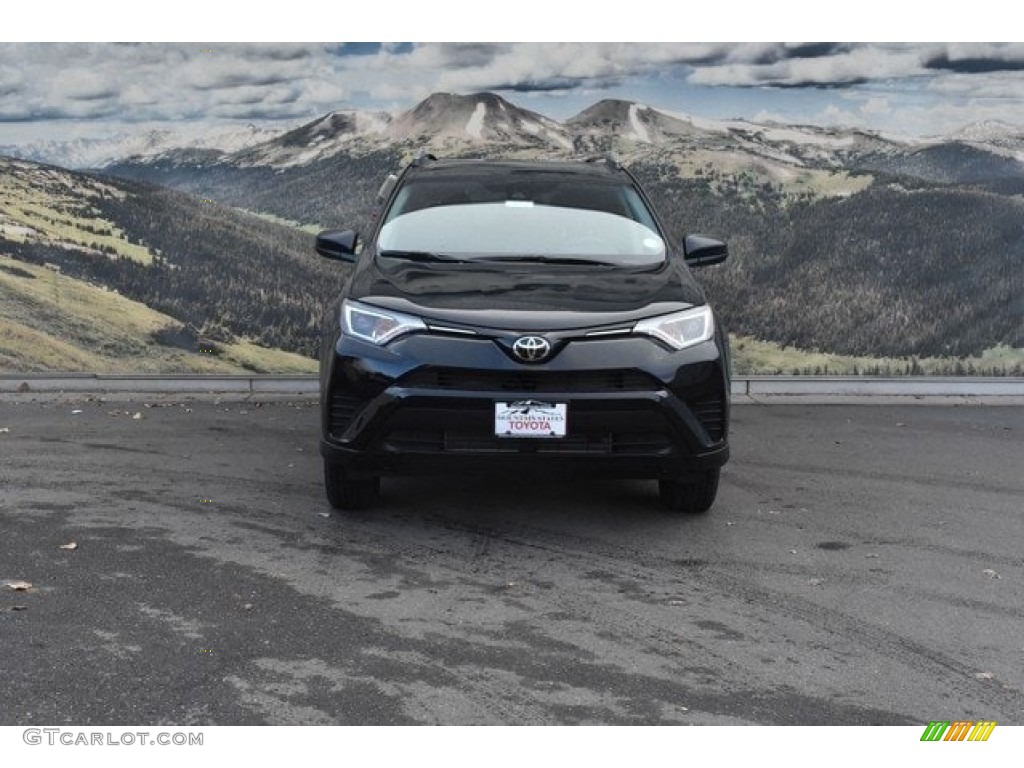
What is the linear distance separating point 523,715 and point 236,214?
7.34 meters

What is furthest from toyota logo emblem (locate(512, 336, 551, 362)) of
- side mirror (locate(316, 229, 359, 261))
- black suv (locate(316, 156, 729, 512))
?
side mirror (locate(316, 229, 359, 261))

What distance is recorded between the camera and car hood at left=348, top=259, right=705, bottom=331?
6070 mm

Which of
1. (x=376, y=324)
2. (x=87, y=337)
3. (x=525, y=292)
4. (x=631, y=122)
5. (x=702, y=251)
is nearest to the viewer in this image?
(x=376, y=324)

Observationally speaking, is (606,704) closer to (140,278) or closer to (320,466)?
(320,466)

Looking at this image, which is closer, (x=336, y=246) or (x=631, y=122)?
(x=336, y=246)

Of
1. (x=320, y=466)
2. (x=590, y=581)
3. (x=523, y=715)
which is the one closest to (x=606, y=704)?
(x=523, y=715)

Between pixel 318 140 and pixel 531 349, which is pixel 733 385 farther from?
pixel 531 349

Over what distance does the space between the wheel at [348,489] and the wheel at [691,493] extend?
1435 mm

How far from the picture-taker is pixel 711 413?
6.20 metres

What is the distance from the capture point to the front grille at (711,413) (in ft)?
20.1

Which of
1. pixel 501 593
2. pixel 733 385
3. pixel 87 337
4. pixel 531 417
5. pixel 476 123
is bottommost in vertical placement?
pixel 733 385

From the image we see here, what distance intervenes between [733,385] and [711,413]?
4.58 m
